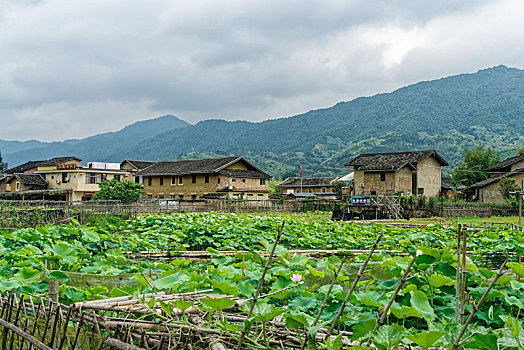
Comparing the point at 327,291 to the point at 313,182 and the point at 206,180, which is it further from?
the point at 313,182

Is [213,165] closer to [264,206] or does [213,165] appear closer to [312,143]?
[264,206]

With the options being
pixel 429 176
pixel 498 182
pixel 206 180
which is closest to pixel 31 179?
pixel 206 180

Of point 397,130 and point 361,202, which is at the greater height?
→ point 397,130

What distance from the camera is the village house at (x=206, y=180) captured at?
124 feet

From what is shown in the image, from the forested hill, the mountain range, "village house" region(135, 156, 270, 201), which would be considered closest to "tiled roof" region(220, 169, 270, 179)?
"village house" region(135, 156, 270, 201)

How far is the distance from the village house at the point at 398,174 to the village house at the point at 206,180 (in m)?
8.95

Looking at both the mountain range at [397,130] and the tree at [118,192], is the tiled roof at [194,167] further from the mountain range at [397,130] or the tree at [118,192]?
the mountain range at [397,130]

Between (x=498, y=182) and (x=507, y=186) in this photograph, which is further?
(x=498, y=182)

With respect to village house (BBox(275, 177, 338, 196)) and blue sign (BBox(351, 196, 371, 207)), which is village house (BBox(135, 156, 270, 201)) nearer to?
blue sign (BBox(351, 196, 371, 207))

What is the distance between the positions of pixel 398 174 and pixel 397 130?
115m

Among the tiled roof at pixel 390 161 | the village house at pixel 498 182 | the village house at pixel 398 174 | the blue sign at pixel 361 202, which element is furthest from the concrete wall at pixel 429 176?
the blue sign at pixel 361 202

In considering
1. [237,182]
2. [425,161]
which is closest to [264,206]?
[237,182]

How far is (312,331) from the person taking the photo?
6.55 feet

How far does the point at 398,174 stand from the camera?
3516cm
